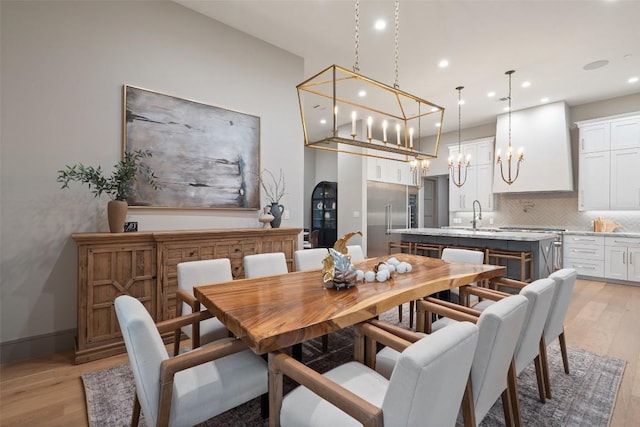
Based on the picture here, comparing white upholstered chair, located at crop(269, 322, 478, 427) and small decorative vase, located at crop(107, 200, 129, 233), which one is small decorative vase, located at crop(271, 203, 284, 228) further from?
white upholstered chair, located at crop(269, 322, 478, 427)

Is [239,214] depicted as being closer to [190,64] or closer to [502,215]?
[190,64]

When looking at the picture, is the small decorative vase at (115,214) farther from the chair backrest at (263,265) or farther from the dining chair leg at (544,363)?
the dining chair leg at (544,363)

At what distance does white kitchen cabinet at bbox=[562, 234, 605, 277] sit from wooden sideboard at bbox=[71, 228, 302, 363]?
6.02 m

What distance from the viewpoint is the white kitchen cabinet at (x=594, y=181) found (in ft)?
17.6

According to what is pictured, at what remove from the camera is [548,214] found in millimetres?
6301

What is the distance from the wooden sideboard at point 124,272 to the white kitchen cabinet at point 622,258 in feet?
20.4

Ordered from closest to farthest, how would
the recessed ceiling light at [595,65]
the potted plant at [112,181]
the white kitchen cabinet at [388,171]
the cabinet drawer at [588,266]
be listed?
the potted plant at [112,181], the recessed ceiling light at [595,65], the cabinet drawer at [588,266], the white kitchen cabinet at [388,171]

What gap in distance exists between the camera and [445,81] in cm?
496

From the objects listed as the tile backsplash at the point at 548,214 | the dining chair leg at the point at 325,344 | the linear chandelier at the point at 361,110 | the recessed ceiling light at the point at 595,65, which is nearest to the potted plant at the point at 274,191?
the linear chandelier at the point at 361,110

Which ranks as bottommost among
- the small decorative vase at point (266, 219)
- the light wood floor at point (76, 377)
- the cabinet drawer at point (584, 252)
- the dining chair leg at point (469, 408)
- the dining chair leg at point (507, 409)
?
the light wood floor at point (76, 377)

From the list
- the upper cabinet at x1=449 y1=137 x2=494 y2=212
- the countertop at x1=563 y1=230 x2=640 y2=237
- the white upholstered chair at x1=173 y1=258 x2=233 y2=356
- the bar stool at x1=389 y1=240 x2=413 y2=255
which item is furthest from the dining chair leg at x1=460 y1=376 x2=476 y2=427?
the upper cabinet at x1=449 y1=137 x2=494 y2=212

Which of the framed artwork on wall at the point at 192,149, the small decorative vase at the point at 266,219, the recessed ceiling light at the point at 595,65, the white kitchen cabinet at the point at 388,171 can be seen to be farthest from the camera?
the white kitchen cabinet at the point at 388,171

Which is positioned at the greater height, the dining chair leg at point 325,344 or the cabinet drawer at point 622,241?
the cabinet drawer at point 622,241

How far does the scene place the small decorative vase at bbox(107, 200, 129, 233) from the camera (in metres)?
2.62
